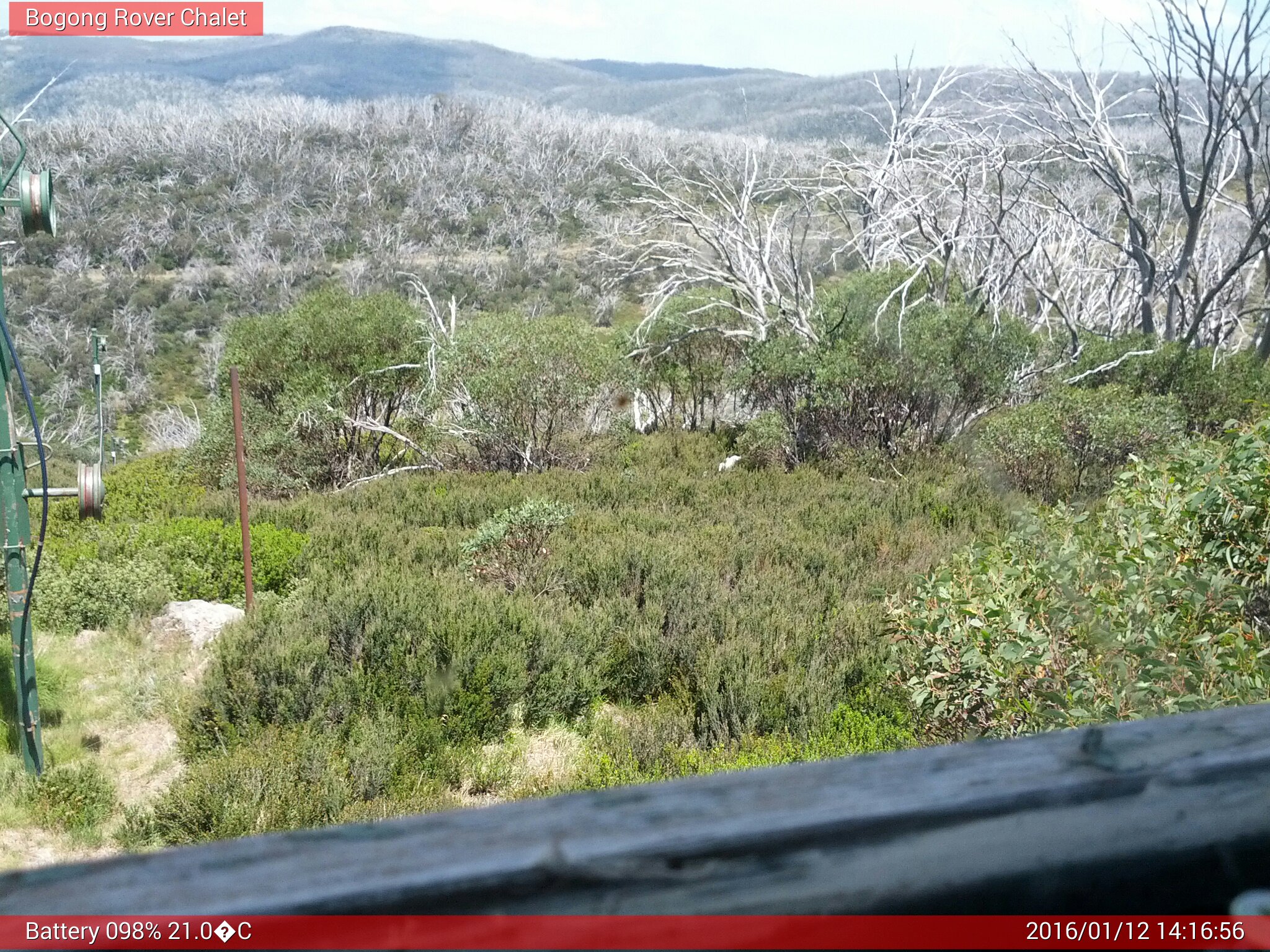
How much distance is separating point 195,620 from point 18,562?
8.50 ft

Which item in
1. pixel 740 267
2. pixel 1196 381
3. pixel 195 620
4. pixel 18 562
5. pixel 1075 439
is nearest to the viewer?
pixel 18 562

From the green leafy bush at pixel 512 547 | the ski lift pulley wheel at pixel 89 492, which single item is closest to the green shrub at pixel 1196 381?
the green leafy bush at pixel 512 547

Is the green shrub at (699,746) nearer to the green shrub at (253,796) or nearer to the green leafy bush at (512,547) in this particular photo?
the green shrub at (253,796)

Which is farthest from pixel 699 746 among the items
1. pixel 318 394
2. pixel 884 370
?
pixel 318 394

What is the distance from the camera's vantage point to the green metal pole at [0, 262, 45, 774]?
4.77 metres

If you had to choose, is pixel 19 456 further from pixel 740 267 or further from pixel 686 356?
pixel 686 356

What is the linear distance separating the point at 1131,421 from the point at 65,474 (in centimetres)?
1706

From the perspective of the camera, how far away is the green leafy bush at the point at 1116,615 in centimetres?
296

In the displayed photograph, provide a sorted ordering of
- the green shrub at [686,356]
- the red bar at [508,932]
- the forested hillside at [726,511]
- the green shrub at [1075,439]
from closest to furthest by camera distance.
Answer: the red bar at [508,932] → the forested hillside at [726,511] → the green shrub at [1075,439] → the green shrub at [686,356]

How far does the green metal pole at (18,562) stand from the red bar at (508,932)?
192 inches

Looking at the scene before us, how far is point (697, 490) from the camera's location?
11312 millimetres

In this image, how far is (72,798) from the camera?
4953 mm

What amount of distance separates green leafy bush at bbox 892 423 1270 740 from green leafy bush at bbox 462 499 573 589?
4.12m

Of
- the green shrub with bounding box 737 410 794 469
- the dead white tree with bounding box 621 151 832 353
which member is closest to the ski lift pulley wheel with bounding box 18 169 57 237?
the dead white tree with bounding box 621 151 832 353
